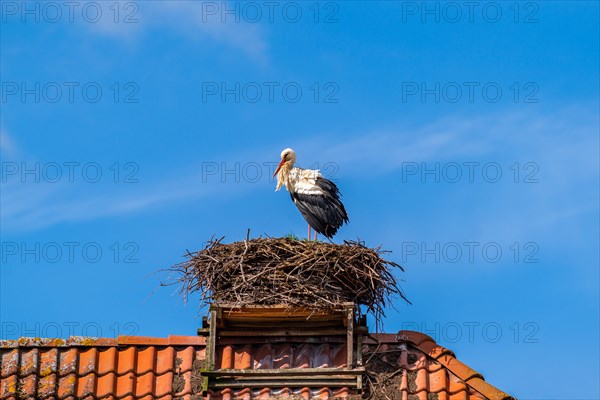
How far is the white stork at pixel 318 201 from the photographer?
13.6m

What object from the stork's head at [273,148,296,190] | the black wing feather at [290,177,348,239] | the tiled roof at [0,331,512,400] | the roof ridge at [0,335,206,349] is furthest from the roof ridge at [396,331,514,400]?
the stork's head at [273,148,296,190]

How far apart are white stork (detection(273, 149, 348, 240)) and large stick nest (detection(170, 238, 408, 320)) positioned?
212 cm

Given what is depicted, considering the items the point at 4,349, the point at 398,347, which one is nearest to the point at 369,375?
the point at 398,347

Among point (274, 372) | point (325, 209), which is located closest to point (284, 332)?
point (274, 372)

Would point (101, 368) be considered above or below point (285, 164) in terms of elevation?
below

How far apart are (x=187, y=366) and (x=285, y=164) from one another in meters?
4.51

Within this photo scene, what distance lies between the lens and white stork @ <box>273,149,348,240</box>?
44.5 ft

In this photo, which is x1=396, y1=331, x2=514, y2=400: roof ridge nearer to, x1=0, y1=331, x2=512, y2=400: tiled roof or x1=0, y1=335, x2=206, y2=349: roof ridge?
x1=0, y1=331, x2=512, y2=400: tiled roof

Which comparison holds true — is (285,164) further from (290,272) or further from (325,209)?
(290,272)

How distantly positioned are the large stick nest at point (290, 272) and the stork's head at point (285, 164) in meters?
3.04

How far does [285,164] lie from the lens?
47.7ft

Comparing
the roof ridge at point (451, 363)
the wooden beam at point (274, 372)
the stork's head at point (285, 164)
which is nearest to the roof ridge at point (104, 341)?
the wooden beam at point (274, 372)

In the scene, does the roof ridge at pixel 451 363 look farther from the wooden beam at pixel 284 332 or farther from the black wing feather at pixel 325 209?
the black wing feather at pixel 325 209

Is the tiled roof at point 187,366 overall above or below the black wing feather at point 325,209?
below
